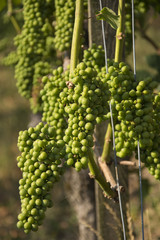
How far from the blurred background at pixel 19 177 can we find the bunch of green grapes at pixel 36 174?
2.33 feet

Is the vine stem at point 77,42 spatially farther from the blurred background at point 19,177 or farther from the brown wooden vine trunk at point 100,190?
the blurred background at point 19,177

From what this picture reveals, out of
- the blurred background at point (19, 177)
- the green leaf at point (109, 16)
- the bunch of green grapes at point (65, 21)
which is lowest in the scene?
the blurred background at point (19, 177)

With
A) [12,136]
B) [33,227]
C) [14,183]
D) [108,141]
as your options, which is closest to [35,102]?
[108,141]

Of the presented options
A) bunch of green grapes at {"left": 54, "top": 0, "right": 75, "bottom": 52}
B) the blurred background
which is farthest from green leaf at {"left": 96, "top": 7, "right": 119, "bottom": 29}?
the blurred background

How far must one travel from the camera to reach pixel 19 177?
3779 mm

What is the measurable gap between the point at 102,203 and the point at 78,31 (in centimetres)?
82

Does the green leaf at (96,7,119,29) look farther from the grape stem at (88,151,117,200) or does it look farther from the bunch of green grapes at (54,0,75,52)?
the grape stem at (88,151,117,200)

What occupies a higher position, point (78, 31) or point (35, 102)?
point (78, 31)

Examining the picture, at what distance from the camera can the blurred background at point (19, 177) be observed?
193 centimetres

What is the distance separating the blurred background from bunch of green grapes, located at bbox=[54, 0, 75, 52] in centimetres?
47

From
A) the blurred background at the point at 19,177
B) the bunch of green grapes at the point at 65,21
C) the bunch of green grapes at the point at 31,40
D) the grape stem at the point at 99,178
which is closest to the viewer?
the grape stem at the point at 99,178

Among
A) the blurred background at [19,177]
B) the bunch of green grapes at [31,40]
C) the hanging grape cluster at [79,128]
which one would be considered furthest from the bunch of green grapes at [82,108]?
the blurred background at [19,177]

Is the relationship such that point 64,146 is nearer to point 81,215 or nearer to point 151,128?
point 151,128

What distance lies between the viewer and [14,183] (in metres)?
3.75
